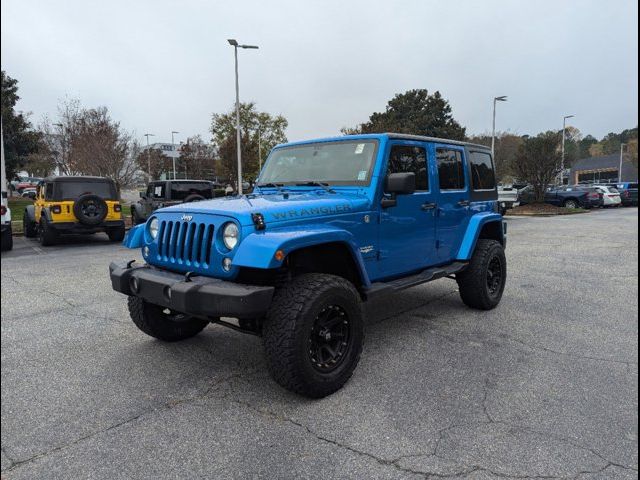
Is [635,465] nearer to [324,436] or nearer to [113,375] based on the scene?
[324,436]

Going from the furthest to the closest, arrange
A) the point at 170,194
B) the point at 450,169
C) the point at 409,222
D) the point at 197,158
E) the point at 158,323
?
the point at 197,158 < the point at 170,194 < the point at 450,169 < the point at 409,222 < the point at 158,323

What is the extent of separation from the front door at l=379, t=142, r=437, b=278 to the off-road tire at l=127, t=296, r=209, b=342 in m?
1.79

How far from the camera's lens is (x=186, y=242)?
3471 millimetres

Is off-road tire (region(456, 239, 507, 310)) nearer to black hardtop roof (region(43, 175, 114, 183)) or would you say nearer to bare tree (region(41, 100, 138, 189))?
black hardtop roof (region(43, 175, 114, 183))

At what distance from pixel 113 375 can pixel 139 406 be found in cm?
64

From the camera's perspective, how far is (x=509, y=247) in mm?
11461

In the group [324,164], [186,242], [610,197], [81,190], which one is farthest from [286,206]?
[610,197]

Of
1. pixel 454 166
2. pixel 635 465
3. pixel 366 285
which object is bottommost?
pixel 635 465

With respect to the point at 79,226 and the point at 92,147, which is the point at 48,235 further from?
the point at 92,147

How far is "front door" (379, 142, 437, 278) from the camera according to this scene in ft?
13.9

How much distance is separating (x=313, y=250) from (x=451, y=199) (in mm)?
2169

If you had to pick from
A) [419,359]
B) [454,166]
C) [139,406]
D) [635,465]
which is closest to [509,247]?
[454,166]

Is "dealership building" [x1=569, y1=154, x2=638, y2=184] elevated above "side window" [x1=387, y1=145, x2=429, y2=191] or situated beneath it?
elevated above

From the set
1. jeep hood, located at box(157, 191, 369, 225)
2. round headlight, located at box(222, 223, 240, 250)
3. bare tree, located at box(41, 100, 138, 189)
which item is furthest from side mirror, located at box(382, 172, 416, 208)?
bare tree, located at box(41, 100, 138, 189)
